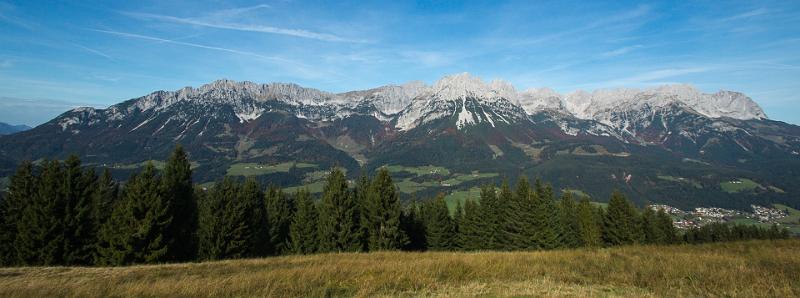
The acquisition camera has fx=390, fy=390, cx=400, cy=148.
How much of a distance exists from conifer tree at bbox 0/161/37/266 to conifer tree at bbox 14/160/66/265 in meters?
3.76

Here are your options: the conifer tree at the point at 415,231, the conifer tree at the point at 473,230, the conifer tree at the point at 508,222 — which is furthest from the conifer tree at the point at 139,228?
the conifer tree at the point at 508,222

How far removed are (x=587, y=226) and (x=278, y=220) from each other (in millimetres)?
50848

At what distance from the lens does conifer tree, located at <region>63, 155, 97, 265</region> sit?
35.6 metres

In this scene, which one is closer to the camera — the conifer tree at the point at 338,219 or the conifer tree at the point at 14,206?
the conifer tree at the point at 14,206

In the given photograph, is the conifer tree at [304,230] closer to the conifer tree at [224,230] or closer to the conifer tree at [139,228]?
the conifer tree at [224,230]

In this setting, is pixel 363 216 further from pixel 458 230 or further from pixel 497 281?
pixel 497 281

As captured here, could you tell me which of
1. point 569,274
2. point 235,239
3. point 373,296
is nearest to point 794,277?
point 569,274

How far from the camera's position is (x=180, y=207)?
37812 millimetres

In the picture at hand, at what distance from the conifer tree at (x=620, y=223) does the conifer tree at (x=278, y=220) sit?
5023 cm

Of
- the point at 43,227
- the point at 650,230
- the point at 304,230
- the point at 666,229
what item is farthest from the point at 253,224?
the point at 666,229

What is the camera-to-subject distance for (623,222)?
6088 centimetres

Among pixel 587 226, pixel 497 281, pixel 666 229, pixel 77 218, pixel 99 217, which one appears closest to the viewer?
pixel 497 281

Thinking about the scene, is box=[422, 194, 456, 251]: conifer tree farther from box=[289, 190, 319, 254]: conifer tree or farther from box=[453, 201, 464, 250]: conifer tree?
box=[289, 190, 319, 254]: conifer tree

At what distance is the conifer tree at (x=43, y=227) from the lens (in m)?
34.5
